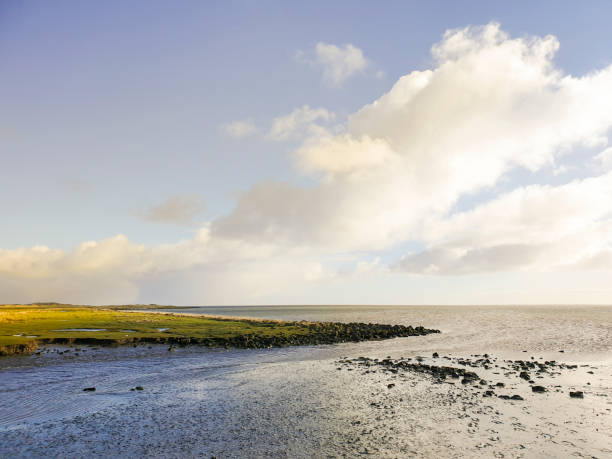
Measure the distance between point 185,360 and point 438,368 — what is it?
29501mm

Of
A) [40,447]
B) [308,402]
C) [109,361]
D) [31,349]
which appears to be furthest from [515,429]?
[31,349]

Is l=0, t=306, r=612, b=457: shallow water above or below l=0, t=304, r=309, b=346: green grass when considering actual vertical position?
above

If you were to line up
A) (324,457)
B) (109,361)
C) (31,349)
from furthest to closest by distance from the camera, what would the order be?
(31,349) → (109,361) → (324,457)

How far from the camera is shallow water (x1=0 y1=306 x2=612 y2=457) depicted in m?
17.5

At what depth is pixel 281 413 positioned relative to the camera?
22.7m

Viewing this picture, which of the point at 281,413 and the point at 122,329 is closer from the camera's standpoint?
the point at 281,413

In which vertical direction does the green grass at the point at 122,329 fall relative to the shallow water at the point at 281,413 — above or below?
below

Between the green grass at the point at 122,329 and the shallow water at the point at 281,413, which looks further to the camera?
the green grass at the point at 122,329

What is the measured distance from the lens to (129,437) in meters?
18.7

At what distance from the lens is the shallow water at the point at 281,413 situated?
1748cm

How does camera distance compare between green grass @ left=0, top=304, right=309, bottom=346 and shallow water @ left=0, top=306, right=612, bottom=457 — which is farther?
green grass @ left=0, top=304, right=309, bottom=346

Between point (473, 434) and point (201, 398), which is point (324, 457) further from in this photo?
point (201, 398)

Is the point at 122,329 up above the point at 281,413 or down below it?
below

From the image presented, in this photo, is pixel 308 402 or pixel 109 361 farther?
pixel 109 361
